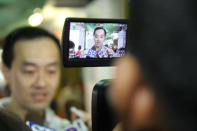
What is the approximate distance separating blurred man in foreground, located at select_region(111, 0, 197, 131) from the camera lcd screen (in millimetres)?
Result: 353

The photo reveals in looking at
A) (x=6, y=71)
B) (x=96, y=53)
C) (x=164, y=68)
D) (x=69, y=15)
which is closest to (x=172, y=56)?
(x=164, y=68)

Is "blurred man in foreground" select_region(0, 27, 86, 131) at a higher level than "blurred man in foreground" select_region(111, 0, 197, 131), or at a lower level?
lower

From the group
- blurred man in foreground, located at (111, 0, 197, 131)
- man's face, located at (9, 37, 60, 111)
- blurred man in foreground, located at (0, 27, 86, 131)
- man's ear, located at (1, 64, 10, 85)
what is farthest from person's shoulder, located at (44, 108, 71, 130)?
blurred man in foreground, located at (111, 0, 197, 131)

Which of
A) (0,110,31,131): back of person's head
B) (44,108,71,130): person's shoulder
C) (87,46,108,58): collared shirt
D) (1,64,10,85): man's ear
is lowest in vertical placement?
(44,108,71,130): person's shoulder

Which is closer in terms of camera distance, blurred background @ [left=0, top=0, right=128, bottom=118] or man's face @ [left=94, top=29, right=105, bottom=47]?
man's face @ [left=94, top=29, right=105, bottom=47]

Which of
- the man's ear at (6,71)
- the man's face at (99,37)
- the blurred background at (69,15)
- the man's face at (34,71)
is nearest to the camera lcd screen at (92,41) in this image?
the man's face at (99,37)

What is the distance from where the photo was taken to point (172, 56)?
433 mm

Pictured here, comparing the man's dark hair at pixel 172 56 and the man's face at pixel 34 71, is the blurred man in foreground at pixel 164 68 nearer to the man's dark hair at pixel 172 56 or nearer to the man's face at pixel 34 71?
the man's dark hair at pixel 172 56

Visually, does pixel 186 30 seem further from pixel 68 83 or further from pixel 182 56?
pixel 68 83

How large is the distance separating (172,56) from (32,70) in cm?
144

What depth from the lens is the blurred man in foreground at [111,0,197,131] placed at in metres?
0.43

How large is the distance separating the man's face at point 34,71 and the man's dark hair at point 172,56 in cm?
139

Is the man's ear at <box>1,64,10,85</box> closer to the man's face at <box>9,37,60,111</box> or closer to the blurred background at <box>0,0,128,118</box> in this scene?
the man's face at <box>9,37,60,111</box>

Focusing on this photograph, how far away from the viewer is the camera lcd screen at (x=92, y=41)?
0.79 meters
